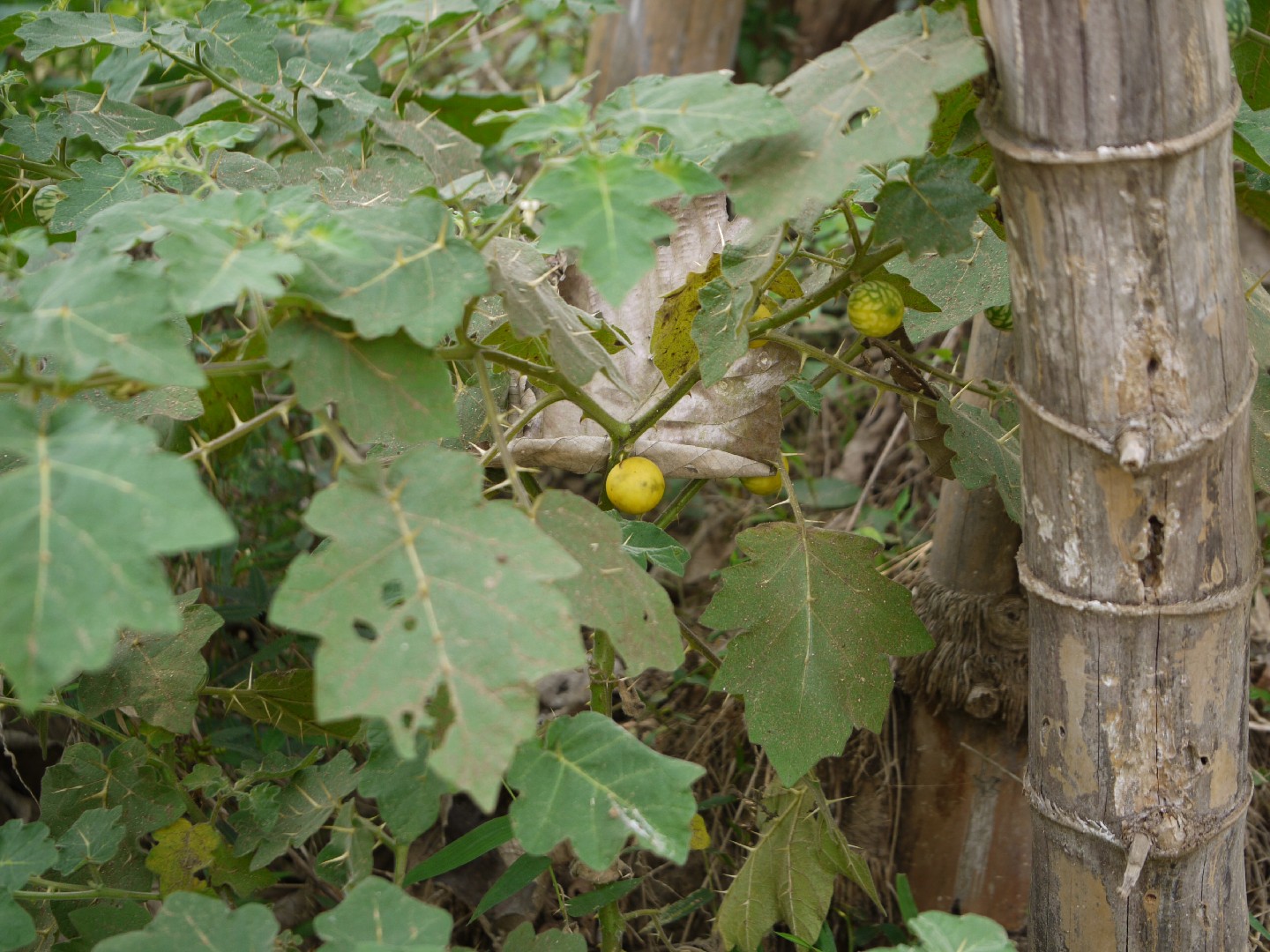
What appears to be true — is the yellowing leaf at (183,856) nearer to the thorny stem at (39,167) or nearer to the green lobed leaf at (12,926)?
the green lobed leaf at (12,926)

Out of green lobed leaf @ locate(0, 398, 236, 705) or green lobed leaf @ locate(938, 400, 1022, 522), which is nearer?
green lobed leaf @ locate(0, 398, 236, 705)

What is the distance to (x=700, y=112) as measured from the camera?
44.3 inches

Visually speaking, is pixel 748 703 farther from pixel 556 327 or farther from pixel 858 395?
pixel 858 395

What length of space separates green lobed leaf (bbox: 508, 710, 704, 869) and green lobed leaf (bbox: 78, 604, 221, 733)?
2.18 feet

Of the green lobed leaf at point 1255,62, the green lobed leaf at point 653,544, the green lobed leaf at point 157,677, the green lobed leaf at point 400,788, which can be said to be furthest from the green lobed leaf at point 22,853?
the green lobed leaf at point 1255,62

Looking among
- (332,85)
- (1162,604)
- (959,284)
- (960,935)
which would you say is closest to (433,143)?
(332,85)

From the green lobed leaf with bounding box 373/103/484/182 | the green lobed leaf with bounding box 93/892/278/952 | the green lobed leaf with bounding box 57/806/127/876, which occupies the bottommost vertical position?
the green lobed leaf with bounding box 57/806/127/876

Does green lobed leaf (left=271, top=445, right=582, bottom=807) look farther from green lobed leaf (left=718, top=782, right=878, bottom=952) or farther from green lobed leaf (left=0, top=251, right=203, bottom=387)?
green lobed leaf (left=718, top=782, right=878, bottom=952)

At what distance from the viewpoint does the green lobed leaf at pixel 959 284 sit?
65.9 inches

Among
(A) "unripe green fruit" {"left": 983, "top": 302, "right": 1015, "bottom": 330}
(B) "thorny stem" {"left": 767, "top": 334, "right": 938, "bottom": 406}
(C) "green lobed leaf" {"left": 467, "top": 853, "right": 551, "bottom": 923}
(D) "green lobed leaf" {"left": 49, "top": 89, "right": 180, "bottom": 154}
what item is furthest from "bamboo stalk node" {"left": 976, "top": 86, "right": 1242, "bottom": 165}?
(D) "green lobed leaf" {"left": 49, "top": 89, "right": 180, "bottom": 154}

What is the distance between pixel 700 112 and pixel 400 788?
2.92ft

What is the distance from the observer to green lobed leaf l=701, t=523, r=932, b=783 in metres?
1.61

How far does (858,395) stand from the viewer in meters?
3.42

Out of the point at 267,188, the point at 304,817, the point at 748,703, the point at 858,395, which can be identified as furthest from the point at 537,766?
the point at 858,395
